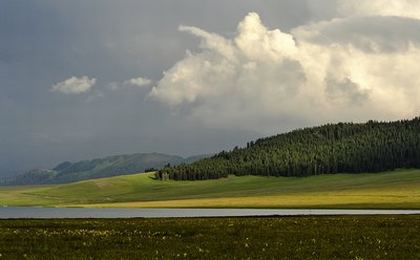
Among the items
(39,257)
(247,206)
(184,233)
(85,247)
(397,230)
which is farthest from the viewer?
(247,206)

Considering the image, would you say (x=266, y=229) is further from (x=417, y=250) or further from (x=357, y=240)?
(x=417, y=250)

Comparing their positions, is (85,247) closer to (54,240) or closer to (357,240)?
(54,240)

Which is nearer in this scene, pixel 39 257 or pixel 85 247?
pixel 39 257

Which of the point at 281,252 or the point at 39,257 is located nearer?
the point at 39,257

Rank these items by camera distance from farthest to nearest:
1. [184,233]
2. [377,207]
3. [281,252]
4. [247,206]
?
[247,206] → [377,207] → [184,233] → [281,252]

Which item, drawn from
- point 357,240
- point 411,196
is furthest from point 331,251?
point 411,196

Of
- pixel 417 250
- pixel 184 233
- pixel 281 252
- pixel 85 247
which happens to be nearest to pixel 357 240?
pixel 417 250

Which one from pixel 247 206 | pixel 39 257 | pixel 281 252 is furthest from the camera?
pixel 247 206

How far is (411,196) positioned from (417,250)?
14509 cm

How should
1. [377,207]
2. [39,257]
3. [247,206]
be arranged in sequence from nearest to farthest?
1. [39,257]
2. [377,207]
3. [247,206]

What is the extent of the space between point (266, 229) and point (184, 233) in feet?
22.3

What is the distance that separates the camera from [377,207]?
137875 mm

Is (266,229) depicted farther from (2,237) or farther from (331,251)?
(2,237)

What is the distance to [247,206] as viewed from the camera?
159 meters
